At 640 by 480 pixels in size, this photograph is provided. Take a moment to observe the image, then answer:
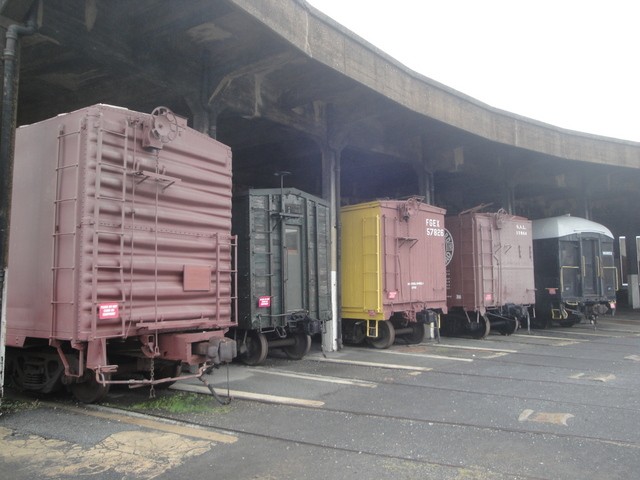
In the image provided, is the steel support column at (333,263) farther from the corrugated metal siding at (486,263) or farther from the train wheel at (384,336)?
the corrugated metal siding at (486,263)

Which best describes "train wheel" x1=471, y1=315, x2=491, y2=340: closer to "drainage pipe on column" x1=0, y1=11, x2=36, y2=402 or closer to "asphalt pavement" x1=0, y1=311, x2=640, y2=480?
"asphalt pavement" x1=0, y1=311, x2=640, y2=480

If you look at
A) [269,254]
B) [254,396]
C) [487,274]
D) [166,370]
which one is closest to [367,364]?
[269,254]

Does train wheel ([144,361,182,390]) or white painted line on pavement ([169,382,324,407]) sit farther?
train wheel ([144,361,182,390])

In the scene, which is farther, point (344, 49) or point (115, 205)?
point (344, 49)

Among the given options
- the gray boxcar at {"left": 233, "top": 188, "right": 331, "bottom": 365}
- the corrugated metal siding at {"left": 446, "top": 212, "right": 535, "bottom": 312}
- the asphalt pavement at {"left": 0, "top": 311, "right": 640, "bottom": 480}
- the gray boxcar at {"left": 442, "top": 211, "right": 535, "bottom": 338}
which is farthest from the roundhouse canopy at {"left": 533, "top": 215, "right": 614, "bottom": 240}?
the gray boxcar at {"left": 233, "top": 188, "right": 331, "bottom": 365}

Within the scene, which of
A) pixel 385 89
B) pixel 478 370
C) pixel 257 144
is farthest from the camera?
pixel 257 144

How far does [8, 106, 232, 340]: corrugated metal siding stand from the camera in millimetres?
5719

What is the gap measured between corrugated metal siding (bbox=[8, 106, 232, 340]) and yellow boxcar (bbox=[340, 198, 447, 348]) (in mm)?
5599

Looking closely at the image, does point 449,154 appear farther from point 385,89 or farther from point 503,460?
point 503,460

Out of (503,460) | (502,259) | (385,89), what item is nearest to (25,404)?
(503,460)

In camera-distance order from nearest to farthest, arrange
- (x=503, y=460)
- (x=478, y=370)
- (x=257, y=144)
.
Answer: (x=503, y=460)
(x=478, y=370)
(x=257, y=144)

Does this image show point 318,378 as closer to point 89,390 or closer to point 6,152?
point 89,390

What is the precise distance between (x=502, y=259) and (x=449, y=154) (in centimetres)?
358

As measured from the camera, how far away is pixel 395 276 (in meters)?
12.2
